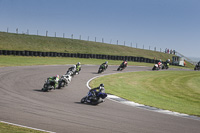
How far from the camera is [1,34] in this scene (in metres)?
66.1

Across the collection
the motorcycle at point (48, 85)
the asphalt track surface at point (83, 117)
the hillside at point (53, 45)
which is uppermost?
the hillside at point (53, 45)

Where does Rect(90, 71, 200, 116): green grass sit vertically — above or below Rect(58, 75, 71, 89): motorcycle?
below

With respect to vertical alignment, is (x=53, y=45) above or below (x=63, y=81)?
above

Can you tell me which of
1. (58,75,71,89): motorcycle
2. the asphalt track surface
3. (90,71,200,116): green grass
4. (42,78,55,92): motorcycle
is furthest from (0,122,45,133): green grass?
(58,75,71,89): motorcycle

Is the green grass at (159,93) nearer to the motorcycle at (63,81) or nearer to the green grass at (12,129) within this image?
the motorcycle at (63,81)

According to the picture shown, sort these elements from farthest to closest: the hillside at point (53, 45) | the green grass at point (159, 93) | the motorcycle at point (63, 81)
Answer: the hillside at point (53, 45)
the motorcycle at point (63, 81)
the green grass at point (159, 93)

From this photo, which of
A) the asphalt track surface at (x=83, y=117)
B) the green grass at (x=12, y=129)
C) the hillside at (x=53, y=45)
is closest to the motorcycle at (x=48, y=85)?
the asphalt track surface at (x=83, y=117)

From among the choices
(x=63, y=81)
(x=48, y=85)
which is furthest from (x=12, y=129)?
(x=63, y=81)

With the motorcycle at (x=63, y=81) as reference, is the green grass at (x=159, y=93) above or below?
below

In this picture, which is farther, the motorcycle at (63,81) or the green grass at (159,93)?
the motorcycle at (63,81)

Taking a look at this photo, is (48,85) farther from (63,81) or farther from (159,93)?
(159,93)

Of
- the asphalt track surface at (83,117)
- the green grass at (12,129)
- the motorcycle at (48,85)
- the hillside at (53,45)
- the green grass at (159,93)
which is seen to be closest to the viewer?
the green grass at (12,129)

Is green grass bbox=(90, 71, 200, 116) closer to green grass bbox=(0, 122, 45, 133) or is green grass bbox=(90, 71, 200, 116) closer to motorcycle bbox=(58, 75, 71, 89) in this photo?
motorcycle bbox=(58, 75, 71, 89)

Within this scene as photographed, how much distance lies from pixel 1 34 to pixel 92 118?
61.1m
